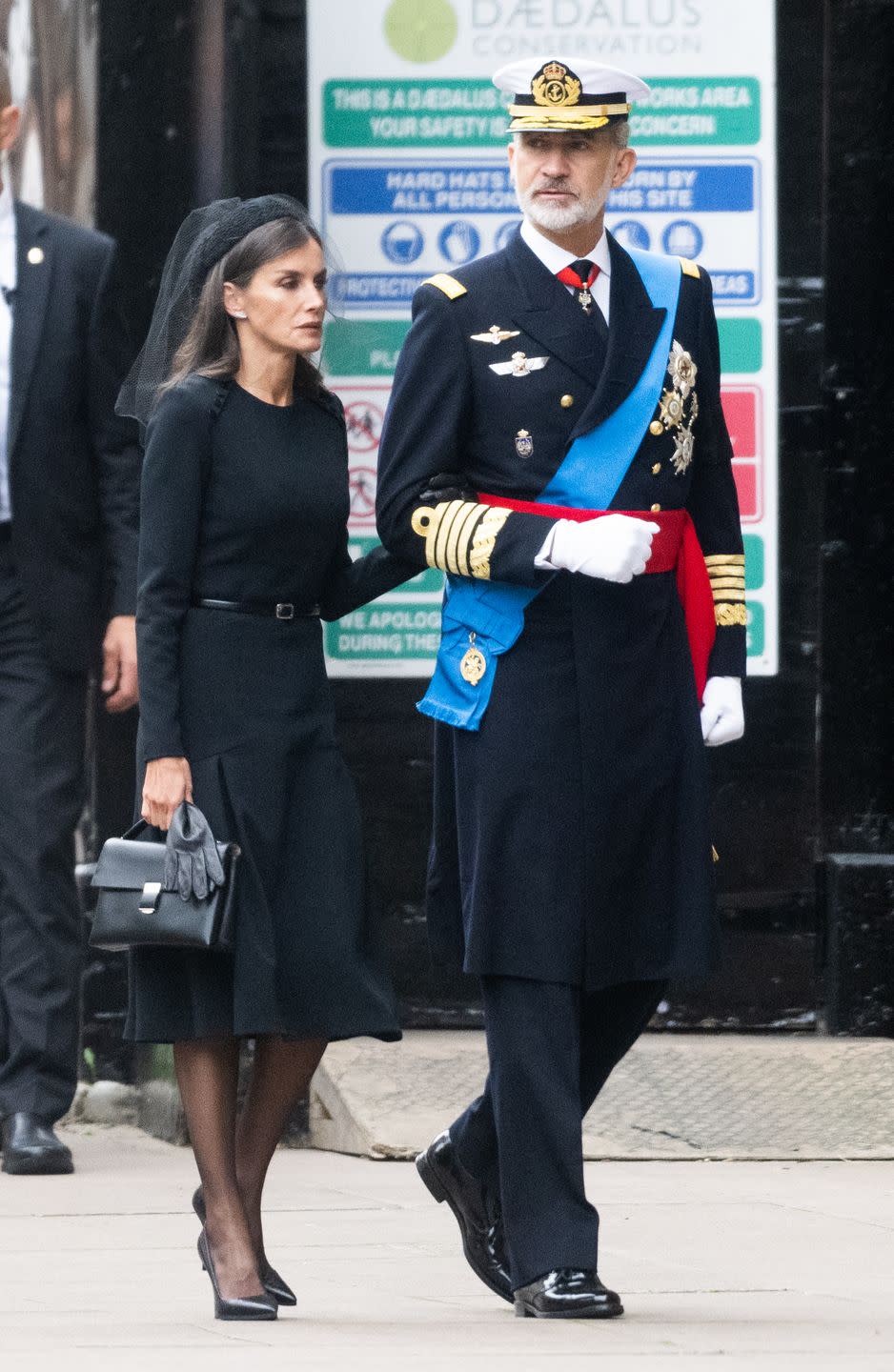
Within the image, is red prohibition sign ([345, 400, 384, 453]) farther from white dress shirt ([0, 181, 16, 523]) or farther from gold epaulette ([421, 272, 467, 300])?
gold epaulette ([421, 272, 467, 300])

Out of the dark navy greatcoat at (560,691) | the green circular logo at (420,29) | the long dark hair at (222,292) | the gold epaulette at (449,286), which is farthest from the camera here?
the green circular logo at (420,29)

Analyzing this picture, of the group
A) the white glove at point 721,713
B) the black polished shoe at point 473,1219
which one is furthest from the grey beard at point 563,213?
the black polished shoe at point 473,1219

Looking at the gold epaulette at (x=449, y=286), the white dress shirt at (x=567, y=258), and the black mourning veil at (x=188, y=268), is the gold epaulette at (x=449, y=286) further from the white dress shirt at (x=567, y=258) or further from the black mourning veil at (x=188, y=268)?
the black mourning veil at (x=188, y=268)

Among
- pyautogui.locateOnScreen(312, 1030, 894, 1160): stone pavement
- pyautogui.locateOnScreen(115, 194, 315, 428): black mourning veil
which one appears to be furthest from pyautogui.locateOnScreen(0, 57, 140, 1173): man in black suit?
pyautogui.locateOnScreen(115, 194, 315, 428): black mourning veil

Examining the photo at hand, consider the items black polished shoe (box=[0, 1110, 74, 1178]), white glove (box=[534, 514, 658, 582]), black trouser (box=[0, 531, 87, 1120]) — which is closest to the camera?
white glove (box=[534, 514, 658, 582])

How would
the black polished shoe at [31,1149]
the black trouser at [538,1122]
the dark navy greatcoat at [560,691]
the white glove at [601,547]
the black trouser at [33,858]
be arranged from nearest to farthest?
the white glove at [601,547], the black trouser at [538,1122], the dark navy greatcoat at [560,691], the black polished shoe at [31,1149], the black trouser at [33,858]

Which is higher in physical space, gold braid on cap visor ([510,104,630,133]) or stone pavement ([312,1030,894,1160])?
gold braid on cap visor ([510,104,630,133])

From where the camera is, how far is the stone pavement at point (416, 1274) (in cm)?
454

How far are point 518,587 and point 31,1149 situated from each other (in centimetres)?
212

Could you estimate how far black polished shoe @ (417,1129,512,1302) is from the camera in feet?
16.8

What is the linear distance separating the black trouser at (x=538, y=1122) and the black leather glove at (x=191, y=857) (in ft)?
1.58

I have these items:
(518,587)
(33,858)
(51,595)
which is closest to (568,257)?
(518,587)

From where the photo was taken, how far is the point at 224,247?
526 cm

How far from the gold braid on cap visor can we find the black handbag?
1258 mm
